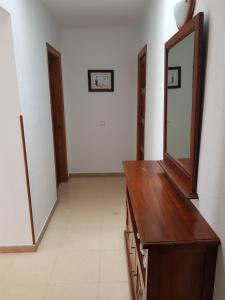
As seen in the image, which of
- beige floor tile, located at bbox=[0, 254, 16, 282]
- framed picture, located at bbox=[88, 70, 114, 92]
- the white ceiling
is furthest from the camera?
framed picture, located at bbox=[88, 70, 114, 92]

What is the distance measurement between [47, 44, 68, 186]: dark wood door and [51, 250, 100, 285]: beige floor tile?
2019mm

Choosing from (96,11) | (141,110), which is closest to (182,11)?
(96,11)

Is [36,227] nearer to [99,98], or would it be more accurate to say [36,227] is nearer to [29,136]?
[29,136]

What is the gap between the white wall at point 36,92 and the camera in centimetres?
211

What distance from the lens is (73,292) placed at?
6.19 ft

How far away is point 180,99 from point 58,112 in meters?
2.76

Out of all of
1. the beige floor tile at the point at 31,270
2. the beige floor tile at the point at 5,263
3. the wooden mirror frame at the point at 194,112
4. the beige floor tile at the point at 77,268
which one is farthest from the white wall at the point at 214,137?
the beige floor tile at the point at 5,263

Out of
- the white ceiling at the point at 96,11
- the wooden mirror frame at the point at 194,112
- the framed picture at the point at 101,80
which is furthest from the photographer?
the framed picture at the point at 101,80

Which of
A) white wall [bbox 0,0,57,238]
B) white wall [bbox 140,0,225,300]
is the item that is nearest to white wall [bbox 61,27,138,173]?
white wall [bbox 0,0,57,238]

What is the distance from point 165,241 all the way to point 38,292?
1.38m

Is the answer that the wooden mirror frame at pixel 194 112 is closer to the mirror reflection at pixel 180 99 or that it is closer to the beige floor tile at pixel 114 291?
the mirror reflection at pixel 180 99

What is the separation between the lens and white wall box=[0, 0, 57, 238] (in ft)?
6.91

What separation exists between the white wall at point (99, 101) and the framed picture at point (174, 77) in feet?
7.79

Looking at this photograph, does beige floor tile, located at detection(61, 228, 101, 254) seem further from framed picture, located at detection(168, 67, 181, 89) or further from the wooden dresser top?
framed picture, located at detection(168, 67, 181, 89)
